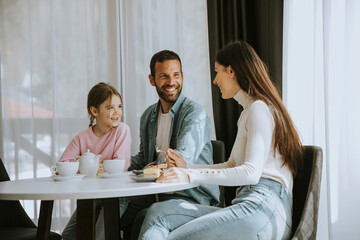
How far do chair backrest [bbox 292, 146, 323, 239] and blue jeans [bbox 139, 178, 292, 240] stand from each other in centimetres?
8

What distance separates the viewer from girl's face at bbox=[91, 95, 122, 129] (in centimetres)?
236

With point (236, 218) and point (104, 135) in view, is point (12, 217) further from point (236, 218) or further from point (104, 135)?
point (236, 218)

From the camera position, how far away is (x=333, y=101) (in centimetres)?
230

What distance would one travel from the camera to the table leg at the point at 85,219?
4.83ft

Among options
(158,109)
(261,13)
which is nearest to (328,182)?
(158,109)

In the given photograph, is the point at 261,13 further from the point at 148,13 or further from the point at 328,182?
the point at 328,182

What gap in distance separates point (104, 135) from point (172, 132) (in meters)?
0.39

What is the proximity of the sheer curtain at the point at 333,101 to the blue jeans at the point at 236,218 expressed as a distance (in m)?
0.82

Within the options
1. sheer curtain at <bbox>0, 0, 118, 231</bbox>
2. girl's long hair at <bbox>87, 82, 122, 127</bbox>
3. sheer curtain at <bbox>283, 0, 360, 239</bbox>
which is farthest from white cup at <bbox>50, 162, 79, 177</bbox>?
sheer curtain at <bbox>0, 0, 118, 231</bbox>

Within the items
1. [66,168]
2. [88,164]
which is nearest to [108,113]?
[88,164]

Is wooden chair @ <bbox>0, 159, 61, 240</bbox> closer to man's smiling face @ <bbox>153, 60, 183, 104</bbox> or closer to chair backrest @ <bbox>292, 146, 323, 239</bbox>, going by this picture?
man's smiling face @ <bbox>153, 60, 183, 104</bbox>

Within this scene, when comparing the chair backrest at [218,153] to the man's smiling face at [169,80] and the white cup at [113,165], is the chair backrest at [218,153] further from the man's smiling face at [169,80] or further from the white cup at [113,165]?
the white cup at [113,165]

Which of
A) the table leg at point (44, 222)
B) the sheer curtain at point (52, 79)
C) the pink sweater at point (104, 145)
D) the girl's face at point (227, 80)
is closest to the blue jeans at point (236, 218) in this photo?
the girl's face at point (227, 80)

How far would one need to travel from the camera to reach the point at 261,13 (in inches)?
114
